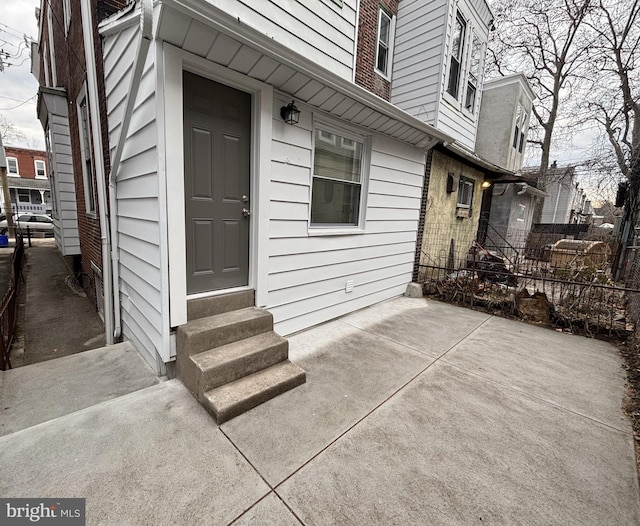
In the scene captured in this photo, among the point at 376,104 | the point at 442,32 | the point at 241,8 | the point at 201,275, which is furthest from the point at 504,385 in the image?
the point at 442,32

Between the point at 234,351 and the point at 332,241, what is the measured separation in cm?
204

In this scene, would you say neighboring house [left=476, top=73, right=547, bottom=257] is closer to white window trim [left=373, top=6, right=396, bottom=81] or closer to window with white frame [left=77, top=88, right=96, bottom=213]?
white window trim [left=373, top=6, right=396, bottom=81]

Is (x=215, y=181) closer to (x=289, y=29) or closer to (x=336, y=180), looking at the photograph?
(x=336, y=180)

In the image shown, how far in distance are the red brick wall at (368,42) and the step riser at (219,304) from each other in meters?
4.85

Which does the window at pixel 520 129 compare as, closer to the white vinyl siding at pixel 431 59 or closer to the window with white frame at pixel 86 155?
the white vinyl siding at pixel 431 59

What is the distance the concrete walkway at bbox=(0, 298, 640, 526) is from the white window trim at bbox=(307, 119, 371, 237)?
1.74m

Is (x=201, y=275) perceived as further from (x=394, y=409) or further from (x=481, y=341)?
(x=481, y=341)

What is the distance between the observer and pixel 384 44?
6410mm

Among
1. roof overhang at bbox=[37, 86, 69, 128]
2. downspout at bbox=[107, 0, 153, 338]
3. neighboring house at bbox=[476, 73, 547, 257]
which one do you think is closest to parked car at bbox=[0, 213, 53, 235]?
roof overhang at bbox=[37, 86, 69, 128]

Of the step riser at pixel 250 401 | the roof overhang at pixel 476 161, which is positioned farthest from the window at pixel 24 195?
the step riser at pixel 250 401

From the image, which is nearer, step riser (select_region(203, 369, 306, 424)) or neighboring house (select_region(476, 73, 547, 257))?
step riser (select_region(203, 369, 306, 424))

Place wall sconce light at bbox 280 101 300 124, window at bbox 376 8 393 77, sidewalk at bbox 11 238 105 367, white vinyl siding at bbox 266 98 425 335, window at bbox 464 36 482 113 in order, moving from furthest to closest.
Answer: window at bbox 464 36 482 113, window at bbox 376 8 393 77, sidewalk at bbox 11 238 105 367, white vinyl siding at bbox 266 98 425 335, wall sconce light at bbox 280 101 300 124

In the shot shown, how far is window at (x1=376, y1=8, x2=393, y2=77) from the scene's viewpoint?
6.23 metres

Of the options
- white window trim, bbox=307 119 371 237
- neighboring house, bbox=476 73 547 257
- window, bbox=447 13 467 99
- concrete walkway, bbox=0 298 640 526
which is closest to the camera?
concrete walkway, bbox=0 298 640 526
